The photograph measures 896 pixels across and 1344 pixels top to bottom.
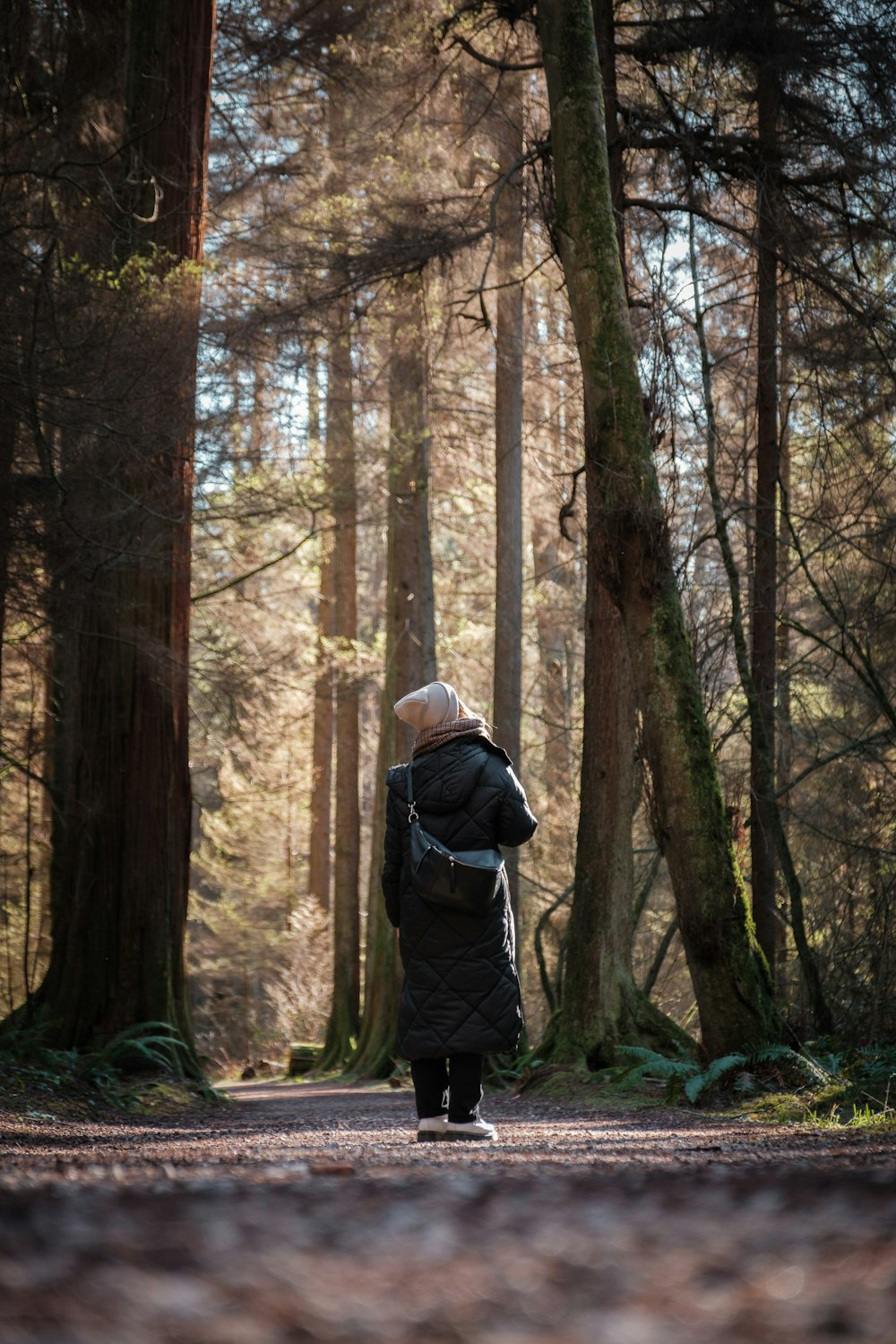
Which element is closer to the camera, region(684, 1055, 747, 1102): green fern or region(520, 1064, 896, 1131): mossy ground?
region(520, 1064, 896, 1131): mossy ground

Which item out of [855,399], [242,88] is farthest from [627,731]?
[242,88]

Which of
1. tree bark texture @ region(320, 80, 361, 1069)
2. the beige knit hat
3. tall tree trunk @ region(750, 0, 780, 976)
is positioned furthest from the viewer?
tree bark texture @ region(320, 80, 361, 1069)

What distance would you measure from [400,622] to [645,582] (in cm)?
1005

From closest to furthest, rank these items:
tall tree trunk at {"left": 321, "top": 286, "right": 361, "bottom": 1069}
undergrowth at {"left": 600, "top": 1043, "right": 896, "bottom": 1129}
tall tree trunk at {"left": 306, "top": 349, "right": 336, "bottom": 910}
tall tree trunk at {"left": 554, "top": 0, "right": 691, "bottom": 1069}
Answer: undergrowth at {"left": 600, "top": 1043, "right": 896, "bottom": 1129}, tall tree trunk at {"left": 554, "top": 0, "right": 691, "bottom": 1069}, tall tree trunk at {"left": 321, "top": 286, "right": 361, "bottom": 1069}, tall tree trunk at {"left": 306, "top": 349, "right": 336, "bottom": 910}

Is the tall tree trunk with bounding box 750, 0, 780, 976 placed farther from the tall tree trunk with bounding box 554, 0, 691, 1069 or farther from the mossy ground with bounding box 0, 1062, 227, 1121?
the mossy ground with bounding box 0, 1062, 227, 1121

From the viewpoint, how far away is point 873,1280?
5.09ft

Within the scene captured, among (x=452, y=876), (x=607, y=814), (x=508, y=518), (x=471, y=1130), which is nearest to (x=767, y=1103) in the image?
(x=471, y=1130)

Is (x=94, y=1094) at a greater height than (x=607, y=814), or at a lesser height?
lesser

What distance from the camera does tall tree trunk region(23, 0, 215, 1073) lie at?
33.2ft

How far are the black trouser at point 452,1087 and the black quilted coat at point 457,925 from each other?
0.31 ft

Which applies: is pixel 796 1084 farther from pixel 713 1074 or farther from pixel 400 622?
pixel 400 622

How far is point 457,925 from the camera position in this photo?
5.95 meters

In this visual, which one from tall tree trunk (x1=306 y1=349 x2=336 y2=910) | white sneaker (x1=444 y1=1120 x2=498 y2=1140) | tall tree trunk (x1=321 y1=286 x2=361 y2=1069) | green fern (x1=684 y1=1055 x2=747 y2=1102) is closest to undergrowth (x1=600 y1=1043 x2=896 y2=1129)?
green fern (x1=684 y1=1055 x2=747 y2=1102)

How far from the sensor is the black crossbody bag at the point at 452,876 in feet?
19.1
